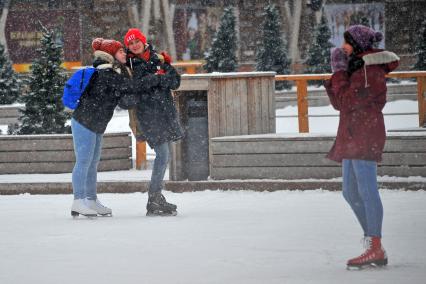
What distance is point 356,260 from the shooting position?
6086mm

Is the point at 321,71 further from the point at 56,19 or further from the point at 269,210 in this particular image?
the point at 269,210

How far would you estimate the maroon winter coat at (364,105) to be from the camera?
6.20 metres

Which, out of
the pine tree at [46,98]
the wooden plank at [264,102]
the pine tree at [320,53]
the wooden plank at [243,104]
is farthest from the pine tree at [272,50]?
the wooden plank at [243,104]

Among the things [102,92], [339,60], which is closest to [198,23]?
[102,92]

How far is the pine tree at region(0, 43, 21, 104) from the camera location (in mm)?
23766

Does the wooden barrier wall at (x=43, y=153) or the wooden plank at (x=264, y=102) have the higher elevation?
the wooden plank at (x=264, y=102)

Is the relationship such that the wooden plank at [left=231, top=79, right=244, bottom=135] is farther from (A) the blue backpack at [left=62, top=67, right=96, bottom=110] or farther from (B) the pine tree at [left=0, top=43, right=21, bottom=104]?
(B) the pine tree at [left=0, top=43, right=21, bottom=104]

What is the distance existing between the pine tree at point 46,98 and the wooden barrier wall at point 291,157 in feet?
10.4

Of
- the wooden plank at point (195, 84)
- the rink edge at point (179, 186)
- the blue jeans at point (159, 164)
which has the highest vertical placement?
the wooden plank at point (195, 84)

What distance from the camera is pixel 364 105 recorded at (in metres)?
6.22

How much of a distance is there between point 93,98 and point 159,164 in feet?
2.52

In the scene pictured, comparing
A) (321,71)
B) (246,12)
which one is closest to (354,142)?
(321,71)

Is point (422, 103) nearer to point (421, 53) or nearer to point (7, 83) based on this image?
point (421, 53)

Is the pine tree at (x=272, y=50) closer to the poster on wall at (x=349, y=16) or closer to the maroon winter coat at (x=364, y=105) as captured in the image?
the poster on wall at (x=349, y=16)
